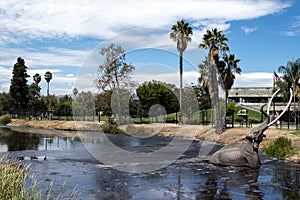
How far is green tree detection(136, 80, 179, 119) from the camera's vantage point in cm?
5362

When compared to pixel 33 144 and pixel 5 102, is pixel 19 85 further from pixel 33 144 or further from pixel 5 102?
pixel 33 144

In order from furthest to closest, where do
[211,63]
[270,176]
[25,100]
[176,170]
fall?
[25,100]
[211,63]
[176,170]
[270,176]

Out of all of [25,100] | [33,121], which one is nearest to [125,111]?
[33,121]

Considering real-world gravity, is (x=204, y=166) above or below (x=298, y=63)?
below

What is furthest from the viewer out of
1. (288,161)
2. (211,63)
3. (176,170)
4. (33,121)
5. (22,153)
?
(33,121)

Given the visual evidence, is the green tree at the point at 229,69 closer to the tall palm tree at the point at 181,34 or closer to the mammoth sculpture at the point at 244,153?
the tall palm tree at the point at 181,34

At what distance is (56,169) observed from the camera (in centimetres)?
1409

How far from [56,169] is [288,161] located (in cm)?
955

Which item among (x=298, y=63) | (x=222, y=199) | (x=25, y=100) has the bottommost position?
(x=222, y=199)

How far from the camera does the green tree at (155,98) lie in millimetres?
53625

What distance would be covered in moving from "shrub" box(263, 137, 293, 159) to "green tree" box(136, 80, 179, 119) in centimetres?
3381

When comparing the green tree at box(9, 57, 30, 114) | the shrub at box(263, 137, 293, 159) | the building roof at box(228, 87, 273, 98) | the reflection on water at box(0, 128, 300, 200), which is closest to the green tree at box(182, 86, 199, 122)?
the building roof at box(228, 87, 273, 98)

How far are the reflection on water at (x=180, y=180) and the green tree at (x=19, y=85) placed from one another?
164 feet

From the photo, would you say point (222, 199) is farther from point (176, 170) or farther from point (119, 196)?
point (176, 170)
